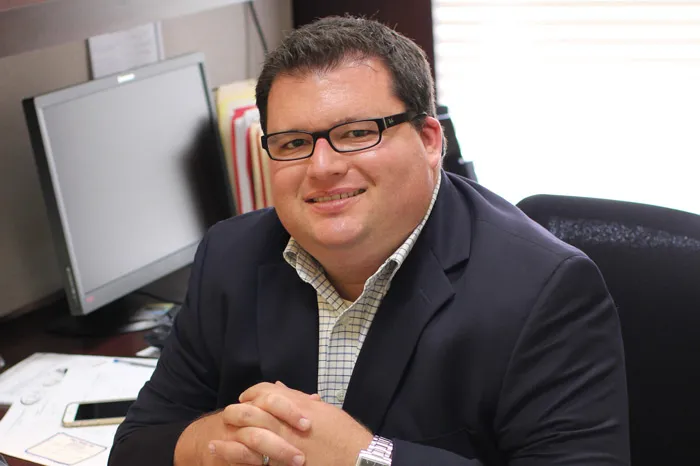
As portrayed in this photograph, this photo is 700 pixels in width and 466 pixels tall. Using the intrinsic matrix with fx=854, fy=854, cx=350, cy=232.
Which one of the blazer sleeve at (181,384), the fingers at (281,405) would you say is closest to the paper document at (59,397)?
the blazer sleeve at (181,384)

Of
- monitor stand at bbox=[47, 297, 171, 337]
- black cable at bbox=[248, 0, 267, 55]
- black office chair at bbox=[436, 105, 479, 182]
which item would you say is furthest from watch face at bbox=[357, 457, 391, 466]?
black cable at bbox=[248, 0, 267, 55]

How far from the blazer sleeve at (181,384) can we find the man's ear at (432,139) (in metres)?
0.42

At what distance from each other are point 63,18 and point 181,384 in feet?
2.03

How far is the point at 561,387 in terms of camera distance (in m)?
1.13

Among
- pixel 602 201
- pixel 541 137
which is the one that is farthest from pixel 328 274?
pixel 541 137

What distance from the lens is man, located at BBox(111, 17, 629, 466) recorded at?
3.71 feet

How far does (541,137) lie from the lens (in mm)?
2668

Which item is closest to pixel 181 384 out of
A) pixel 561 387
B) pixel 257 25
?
pixel 561 387

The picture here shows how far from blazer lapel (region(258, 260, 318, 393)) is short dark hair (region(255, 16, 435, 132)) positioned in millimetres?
299

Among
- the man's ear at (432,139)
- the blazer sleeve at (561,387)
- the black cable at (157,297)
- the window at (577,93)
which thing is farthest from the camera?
the window at (577,93)

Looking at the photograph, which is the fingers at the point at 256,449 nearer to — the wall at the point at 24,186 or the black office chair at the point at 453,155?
the wall at the point at 24,186

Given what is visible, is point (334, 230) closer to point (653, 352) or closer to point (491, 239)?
point (491, 239)

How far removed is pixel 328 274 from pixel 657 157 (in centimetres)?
157

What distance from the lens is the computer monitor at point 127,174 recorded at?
68.1 inches
